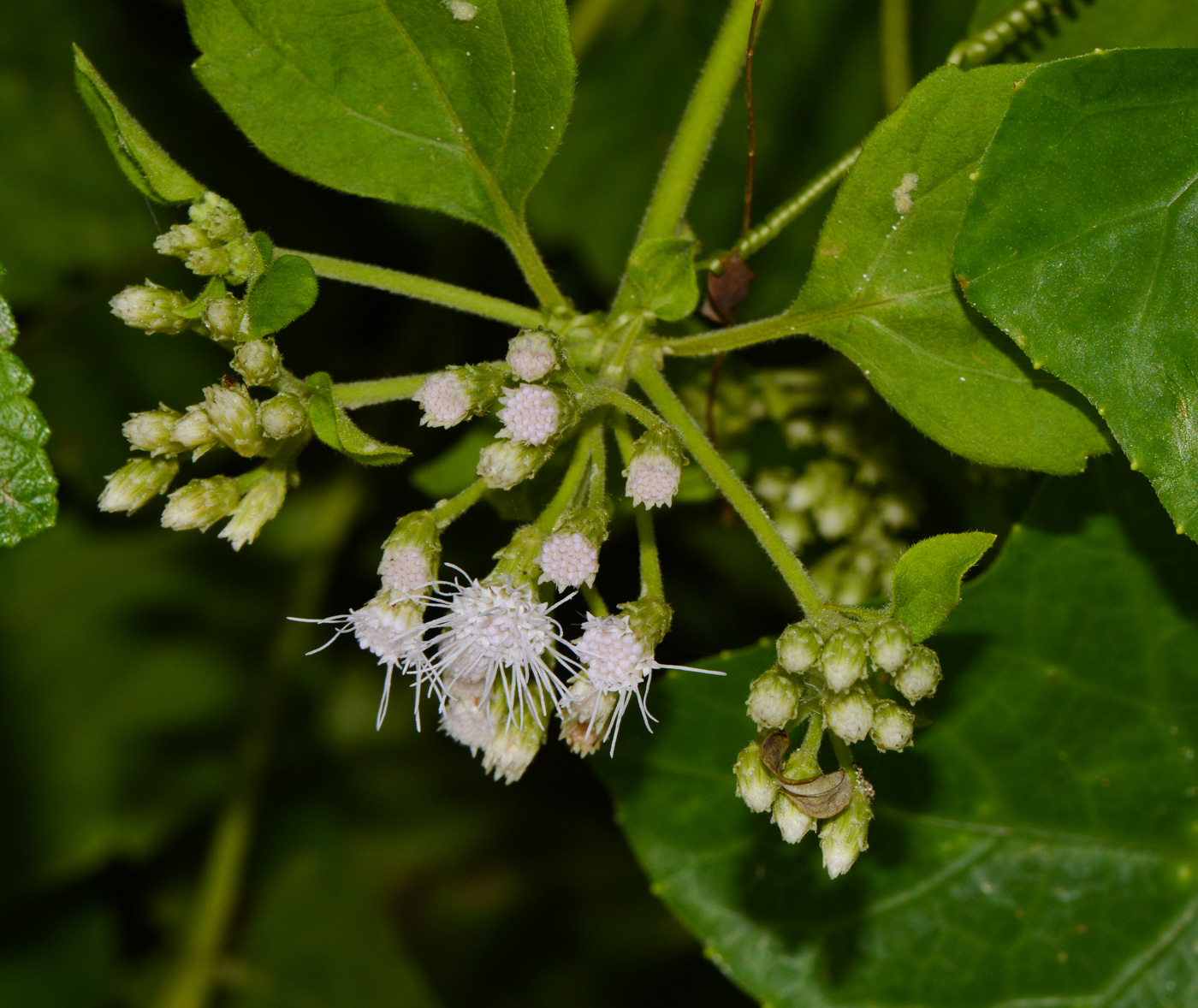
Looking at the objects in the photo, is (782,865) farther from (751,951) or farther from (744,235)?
(744,235)

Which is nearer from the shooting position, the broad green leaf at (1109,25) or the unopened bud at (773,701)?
the unopened bud at (773,701)

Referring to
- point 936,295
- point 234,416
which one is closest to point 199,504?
point 234,416

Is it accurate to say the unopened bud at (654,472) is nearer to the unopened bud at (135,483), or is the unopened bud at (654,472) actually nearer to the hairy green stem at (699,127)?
the hairy green stem at (699,127)

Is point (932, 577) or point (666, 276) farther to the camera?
point (666, 276)

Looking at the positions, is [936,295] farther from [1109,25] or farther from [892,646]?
[1109,25]

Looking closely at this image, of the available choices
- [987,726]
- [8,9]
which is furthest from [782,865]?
[8,9]

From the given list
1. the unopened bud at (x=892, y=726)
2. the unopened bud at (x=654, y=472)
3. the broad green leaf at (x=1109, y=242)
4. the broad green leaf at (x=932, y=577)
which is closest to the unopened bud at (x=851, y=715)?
the unopened bud at (x=892, y=726)
